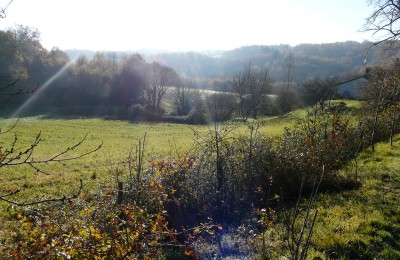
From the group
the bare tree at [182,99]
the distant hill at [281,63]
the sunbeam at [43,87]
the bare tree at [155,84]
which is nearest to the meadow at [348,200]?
the sunbeam at [43,87]

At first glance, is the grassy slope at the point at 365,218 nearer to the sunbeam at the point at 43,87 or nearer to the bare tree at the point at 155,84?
the bare tree at the point at 155,84

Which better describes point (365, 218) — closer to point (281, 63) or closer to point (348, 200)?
point (348, 200)

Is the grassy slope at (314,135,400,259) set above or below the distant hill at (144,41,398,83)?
below

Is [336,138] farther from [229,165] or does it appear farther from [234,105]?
[234,105]

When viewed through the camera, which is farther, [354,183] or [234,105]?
[234,105]

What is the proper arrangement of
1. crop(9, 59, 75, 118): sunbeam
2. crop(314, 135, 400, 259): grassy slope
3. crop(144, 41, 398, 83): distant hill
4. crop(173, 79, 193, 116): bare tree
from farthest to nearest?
crop(144, 41, 398, 83): distant hill → crop(173, 79, 193, 116): bare tree → crop(9, 59, 75, 118): sunbeam → crop(314, 135, 400, 259): grassy slope

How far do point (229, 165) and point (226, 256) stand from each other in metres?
3.31

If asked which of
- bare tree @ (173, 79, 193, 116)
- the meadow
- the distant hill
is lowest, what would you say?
the meadow

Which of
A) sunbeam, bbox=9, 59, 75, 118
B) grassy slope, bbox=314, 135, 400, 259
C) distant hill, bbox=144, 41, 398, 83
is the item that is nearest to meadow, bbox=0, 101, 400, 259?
grassy slope, bbox=314, 135, 400, 259

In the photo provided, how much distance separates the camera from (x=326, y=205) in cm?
824

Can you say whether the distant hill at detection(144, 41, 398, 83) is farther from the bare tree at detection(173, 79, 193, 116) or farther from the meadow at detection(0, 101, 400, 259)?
the meadow at detection(0, 101, 400, 259)

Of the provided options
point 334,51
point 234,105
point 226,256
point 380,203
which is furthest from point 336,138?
point 334,51

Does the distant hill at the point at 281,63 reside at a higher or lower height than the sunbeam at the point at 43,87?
higher

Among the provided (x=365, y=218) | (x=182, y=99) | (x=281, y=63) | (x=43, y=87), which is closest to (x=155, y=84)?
(x=182, y=99)
